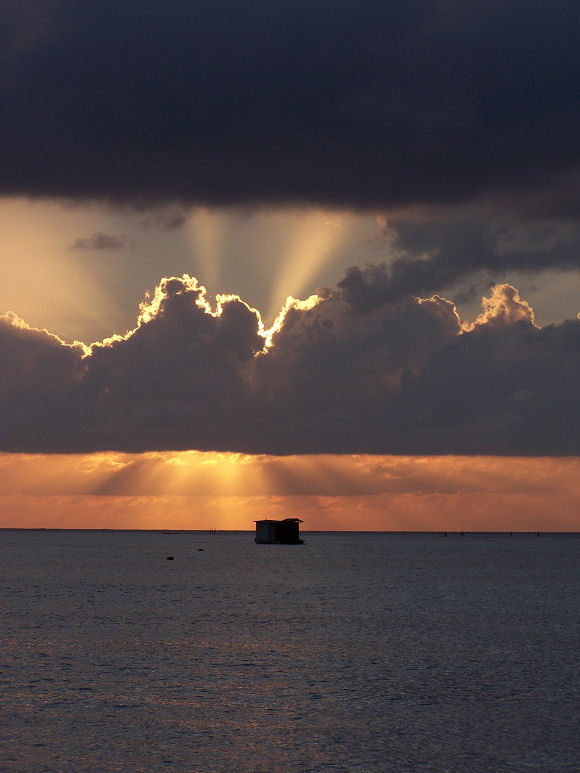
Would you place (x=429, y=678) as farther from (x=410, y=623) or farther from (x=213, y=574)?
(x=213, y=574)

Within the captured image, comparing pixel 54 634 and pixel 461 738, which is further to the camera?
pixel 54 634

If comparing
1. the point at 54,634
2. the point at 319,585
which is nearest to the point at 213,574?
the point at 319,585

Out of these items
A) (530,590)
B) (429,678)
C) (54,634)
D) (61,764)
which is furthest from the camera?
(530,590)

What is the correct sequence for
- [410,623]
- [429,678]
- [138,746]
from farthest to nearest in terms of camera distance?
[410,623] → [429,678] → [138,746]

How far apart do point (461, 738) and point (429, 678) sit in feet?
50.0

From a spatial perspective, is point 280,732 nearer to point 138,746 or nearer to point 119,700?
point 138,746

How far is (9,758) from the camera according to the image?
97.8 feet

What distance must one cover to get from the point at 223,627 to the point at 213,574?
336 feet

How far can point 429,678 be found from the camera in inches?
1914

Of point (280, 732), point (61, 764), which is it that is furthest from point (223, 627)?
point (61, 764)

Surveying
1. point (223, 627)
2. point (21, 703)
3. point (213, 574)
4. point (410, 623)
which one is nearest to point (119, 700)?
point (21, 703)

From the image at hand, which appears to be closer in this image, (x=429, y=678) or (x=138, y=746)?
(x=138, y=746)

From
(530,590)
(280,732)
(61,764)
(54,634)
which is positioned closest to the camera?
(61,764)

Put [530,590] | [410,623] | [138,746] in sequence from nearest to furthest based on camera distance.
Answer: [138,746]
[410,623]
[530,590]
